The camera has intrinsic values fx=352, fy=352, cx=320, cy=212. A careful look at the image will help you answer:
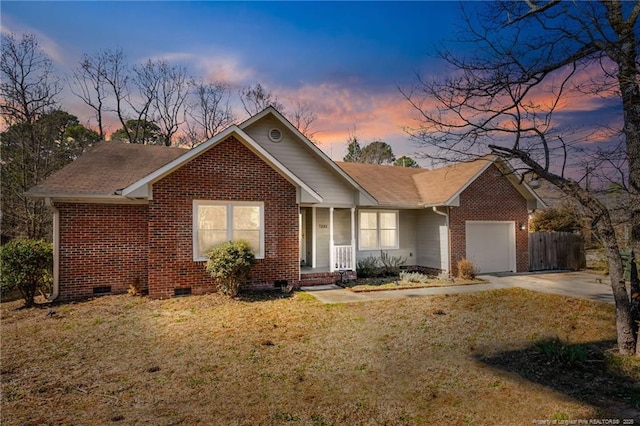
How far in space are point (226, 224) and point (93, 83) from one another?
Result: 69.8 ft

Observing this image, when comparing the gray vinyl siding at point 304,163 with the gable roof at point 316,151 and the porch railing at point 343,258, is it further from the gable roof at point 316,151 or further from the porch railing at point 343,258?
the porch railing at point 343,258

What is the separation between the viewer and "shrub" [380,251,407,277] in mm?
14816

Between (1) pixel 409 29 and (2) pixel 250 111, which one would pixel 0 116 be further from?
(1) pixel 409 29

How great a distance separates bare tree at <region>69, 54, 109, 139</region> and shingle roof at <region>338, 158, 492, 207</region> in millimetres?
19084

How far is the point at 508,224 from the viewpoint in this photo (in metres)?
15.9

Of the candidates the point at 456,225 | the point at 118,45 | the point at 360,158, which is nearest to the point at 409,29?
the point at 456,225

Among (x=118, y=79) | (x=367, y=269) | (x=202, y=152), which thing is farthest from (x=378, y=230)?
(x=118, y=79)

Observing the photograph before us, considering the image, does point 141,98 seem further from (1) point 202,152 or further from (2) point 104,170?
(1) point 202,152

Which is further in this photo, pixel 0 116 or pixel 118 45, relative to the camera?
pixel 118 45

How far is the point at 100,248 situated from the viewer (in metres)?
10.5

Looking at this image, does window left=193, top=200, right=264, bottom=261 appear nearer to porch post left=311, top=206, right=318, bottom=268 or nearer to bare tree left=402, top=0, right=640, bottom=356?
porch post left=311, top=206, right=318, bottom=268

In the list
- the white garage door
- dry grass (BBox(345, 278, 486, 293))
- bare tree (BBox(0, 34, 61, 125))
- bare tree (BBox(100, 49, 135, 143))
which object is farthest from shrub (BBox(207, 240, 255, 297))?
bare tree (BBox(100, 49, 135, 143))

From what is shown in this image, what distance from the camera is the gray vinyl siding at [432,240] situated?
14680 millimetres

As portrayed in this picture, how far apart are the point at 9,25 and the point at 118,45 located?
26.6 feet
